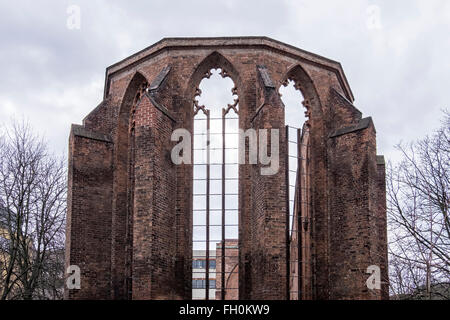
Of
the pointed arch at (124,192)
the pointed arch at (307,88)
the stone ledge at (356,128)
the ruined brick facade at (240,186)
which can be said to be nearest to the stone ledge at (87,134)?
the ruined brick facade at (240,186)

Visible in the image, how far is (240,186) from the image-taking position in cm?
1727

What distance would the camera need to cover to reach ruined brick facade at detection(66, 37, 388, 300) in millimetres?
15648

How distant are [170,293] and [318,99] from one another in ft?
22.2

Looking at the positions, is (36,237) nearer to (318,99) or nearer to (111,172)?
(111,172)

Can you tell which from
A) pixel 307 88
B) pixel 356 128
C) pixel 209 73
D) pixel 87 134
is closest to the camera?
pixel 356 128

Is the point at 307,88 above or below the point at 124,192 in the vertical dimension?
above

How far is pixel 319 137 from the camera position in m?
18.2

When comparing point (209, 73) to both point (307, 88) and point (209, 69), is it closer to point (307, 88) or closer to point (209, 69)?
point (209, 69)

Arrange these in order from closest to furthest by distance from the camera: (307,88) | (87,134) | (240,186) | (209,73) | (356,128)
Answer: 1. (240,186)
2. (356,128)
3. (87,134)
4. (209,73)
5. (307,88)

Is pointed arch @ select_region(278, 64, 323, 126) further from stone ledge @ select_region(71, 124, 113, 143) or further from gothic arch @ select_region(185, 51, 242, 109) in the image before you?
stone ledge @ select_region(71, 124, 113, 143)

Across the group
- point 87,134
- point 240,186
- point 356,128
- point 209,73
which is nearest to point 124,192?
point 87,134

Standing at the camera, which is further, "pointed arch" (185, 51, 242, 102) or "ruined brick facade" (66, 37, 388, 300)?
"pointed arch" (185, 51, 242, 102)

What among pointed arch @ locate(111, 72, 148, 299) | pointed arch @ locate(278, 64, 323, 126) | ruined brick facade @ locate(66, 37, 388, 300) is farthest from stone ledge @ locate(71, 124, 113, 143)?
pointed arch @ locate(278, 64, 323, 126)
